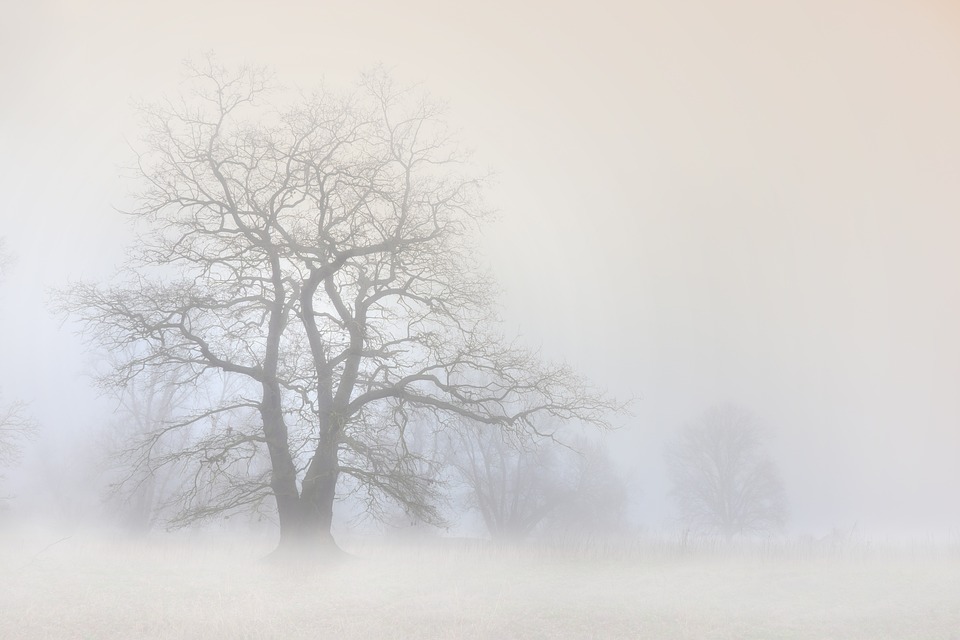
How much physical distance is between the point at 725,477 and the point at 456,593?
100 feet

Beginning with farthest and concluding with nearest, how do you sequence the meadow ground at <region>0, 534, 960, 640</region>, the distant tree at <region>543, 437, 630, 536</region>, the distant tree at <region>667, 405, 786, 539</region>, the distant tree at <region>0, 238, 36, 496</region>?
the distant tree at <region>667, 405, 786, 539</region>, the distant tree at <region>543, 437, 630, 536</region>, the distant tree at <region>0, 238, 36, 496</region>, the meadow ground at <region>0, 534, 960, 640</region>

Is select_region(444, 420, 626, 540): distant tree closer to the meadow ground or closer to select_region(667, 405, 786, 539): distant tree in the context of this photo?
the meadow ground

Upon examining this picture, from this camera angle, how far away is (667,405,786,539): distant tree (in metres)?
38.2

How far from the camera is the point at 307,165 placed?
16.9m

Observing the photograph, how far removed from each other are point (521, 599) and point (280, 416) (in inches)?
287

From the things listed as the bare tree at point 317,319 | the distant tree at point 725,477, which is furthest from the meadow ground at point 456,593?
the distant tree at point 725,477

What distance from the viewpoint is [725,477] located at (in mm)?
39062

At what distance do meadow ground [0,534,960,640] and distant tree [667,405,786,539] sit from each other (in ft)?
66.8

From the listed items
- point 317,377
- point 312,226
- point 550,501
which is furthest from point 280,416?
point 550,501

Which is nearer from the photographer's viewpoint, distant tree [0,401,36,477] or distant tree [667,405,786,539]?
distant tree [0,401,36,477]

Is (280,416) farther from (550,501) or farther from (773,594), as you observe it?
(550,501)

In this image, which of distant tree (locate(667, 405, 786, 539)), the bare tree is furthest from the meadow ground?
distant tree (locate(667, 405, 786, 539))

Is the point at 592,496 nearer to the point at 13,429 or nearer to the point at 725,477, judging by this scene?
the point at 725,477

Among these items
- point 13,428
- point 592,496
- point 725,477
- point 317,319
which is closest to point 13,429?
point 13,428
